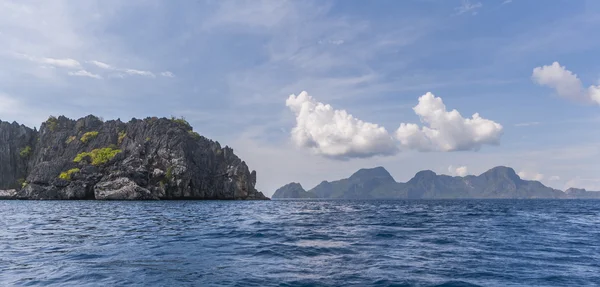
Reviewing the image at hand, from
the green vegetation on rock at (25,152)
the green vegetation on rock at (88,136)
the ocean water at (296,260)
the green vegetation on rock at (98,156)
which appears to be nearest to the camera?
the ocean water at (296,260)

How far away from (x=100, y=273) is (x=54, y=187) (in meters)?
167

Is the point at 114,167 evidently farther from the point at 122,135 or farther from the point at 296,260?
the point at 296,260

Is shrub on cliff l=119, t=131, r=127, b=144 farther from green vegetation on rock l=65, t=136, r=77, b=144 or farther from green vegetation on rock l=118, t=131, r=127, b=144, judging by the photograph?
green vegetation on rock l=65, t=136, r=77, b=144

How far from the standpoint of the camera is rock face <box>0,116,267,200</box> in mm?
154875

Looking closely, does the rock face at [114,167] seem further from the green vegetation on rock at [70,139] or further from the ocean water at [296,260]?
the ocean water at [296,260]

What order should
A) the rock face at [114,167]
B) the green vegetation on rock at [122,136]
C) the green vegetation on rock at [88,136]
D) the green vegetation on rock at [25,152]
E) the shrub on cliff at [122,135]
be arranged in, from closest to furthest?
the rock face at [114,167]
the green vegetation on rock at [88,136]
the green vegetation on rock at [122,136]
the shrub on cliff at [122,135]
the green vegetation on rock at [25,152]

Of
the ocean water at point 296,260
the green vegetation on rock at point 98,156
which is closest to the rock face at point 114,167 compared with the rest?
the green vegetation on rock at point 98,156

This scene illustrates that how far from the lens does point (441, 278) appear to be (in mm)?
15531

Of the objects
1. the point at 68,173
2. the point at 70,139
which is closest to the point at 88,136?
the point at 70,139

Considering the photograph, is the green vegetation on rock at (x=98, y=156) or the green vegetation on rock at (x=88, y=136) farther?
the green vegetation on rock at (x=88, y=136)

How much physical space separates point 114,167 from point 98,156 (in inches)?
563

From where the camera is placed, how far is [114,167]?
16550cm

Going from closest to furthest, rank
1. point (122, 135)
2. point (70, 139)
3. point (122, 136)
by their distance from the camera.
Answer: point (70, 139), point (122, 136), point (122, 135)

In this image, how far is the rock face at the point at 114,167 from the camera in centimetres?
15488
